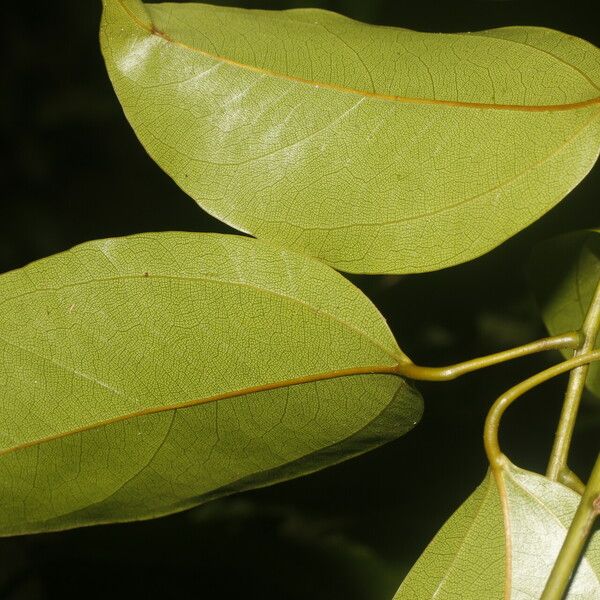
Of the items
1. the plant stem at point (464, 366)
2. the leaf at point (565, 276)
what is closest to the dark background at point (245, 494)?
the leaf at point (565, 276)

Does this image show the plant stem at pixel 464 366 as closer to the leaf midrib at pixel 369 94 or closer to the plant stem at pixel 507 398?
the plant stem at pixel 507 398

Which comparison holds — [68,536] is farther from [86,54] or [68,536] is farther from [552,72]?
[552,72]

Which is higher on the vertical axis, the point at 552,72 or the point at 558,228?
the point at 552,72

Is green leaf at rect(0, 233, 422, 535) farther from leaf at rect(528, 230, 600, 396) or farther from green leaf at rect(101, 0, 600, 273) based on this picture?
leaf at rect(528, 230, 600, 396)

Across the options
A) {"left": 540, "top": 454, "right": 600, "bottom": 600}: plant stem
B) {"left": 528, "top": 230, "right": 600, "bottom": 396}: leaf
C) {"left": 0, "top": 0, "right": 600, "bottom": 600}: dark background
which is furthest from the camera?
{"left": 0, "top": 0, "right": 600, "bottom": 600}: dark background

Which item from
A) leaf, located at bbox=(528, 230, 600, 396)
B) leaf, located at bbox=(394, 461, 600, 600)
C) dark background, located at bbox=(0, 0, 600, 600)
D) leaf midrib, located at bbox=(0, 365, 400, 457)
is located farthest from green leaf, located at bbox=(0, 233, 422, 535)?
dark background, located at bbox=(0, 0, 600, 600)

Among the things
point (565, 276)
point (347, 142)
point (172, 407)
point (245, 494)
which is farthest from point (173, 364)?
point (245, 494)

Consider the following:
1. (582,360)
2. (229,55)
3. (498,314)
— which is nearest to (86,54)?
(498,314)
